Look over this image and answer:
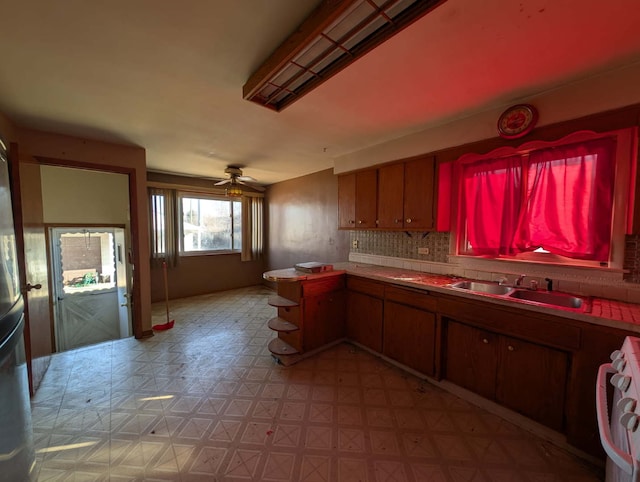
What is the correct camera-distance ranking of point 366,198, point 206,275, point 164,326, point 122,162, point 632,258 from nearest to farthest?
1. point 632,258
2. point 122,162
3. point 366,198
4. point 164,326
5. point 206,275

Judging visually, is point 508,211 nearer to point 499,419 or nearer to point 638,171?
point 638,171

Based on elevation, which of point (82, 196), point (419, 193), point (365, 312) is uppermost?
point (82, 196)

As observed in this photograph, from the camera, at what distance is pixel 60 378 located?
2.30 meters

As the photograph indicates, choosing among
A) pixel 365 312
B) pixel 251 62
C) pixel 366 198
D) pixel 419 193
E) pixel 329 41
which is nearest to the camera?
pixel 329 41

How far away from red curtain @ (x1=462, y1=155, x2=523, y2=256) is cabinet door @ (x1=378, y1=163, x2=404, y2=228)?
62 centimetres

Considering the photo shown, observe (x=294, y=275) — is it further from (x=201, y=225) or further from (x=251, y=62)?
Result: (x=201, y=225)

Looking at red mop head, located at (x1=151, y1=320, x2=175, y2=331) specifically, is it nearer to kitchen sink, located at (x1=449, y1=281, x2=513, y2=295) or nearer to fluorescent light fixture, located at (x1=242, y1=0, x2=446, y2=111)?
fluorescent light fixture, located at (x1=242, y1=0, x2=446, y2=111)

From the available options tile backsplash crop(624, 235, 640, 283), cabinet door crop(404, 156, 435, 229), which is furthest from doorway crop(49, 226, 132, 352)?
tile backsplash crop(624, 235, 640, 283)

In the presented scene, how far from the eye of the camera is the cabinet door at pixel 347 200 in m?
3.29

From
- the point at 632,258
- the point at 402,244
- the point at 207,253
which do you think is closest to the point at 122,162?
the point at 207,253

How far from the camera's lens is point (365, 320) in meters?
2.75

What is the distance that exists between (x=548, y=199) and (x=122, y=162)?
169 inches

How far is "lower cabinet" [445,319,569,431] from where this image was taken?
1.59m

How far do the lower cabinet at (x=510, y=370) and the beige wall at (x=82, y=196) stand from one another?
4.58 m
